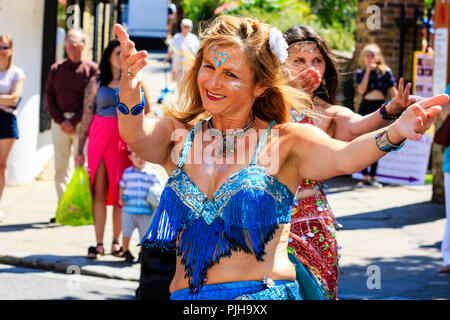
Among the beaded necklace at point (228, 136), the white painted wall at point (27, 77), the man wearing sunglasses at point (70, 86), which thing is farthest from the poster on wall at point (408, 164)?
the beaded necklace at point (228, 136)

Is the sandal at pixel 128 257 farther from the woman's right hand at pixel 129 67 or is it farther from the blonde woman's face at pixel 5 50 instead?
the woman's right hand at pixel 129 67

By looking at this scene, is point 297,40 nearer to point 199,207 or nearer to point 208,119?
point 208,119

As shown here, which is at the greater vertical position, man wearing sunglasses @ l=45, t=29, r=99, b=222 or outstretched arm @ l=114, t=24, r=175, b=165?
man wearing sunglasses @ l=45, t=29, r=99, b=222

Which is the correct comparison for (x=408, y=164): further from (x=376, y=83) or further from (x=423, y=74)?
(x=376, y=83)

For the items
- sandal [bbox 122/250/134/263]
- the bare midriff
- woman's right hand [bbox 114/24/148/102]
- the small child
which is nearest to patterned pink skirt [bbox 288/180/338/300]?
the bare midriff

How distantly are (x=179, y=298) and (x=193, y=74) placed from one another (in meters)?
0.89

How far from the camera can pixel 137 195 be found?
25.6 ft

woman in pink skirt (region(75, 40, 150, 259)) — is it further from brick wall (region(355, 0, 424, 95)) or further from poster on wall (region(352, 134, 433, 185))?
brick wall (region(355, 0, 424, 95))

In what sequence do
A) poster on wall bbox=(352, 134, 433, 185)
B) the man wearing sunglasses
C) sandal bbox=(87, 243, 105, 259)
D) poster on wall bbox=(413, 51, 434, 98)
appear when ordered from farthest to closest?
poster on wall bbox=(352, 134, 433, 185) < poster on wall bbox=(413, 51, 434, 98) < the man wearing sunglasses < sandal bbox=(87, 243, 105, 259)

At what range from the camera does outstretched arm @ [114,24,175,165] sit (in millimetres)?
3178

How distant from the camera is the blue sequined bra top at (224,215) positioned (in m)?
3.23

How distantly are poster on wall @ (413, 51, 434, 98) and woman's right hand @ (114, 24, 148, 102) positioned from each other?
10029mm

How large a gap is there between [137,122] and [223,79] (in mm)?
372
